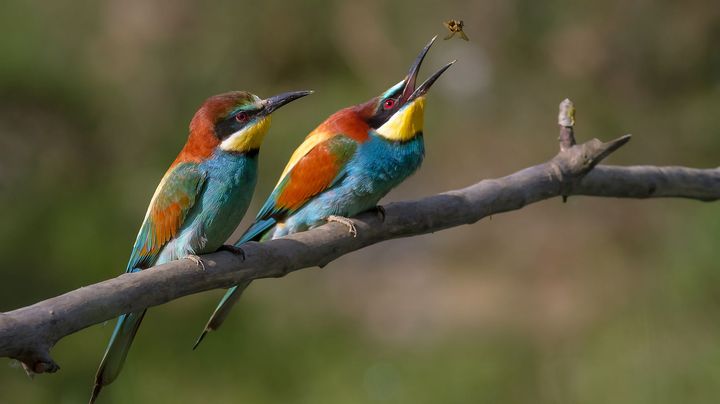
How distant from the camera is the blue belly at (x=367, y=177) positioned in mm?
2588

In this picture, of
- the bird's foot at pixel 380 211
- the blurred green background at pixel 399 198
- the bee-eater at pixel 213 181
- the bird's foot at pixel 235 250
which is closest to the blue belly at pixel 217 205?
the bee-eater at pixel 213 181

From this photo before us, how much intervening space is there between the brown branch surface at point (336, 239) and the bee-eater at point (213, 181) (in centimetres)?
24

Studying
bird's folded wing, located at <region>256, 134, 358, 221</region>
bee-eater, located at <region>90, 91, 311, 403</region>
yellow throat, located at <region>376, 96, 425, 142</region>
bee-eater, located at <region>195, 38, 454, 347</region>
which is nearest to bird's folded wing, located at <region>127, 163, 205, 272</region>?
bee-eater, located at <region>90, 91, 311, 403</region>

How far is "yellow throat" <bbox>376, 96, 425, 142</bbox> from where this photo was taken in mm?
2607

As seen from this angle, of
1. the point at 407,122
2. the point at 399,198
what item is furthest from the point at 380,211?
the point at 399,198

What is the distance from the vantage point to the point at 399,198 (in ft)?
16.0

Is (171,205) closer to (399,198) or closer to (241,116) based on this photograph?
(241,116)

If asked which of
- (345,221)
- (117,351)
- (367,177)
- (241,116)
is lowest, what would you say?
(117,351)

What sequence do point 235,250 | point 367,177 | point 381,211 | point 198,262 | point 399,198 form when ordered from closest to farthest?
point 198,262 → point 235,250 → point 381,211 → point 367,177 → point 399,198

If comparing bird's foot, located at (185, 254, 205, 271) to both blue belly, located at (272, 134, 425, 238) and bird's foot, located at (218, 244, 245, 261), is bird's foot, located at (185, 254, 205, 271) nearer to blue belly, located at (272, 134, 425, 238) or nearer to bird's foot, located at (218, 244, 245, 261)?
bird's foot, located at (218, 244, 245, 261)

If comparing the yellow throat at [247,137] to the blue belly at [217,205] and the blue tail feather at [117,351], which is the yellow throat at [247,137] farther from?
the blue tail feather at [117,351]

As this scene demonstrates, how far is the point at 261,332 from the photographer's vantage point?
14.2 ft

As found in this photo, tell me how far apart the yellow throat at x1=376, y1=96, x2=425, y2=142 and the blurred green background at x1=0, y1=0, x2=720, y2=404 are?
1537mm

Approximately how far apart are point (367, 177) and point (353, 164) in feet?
0.23
